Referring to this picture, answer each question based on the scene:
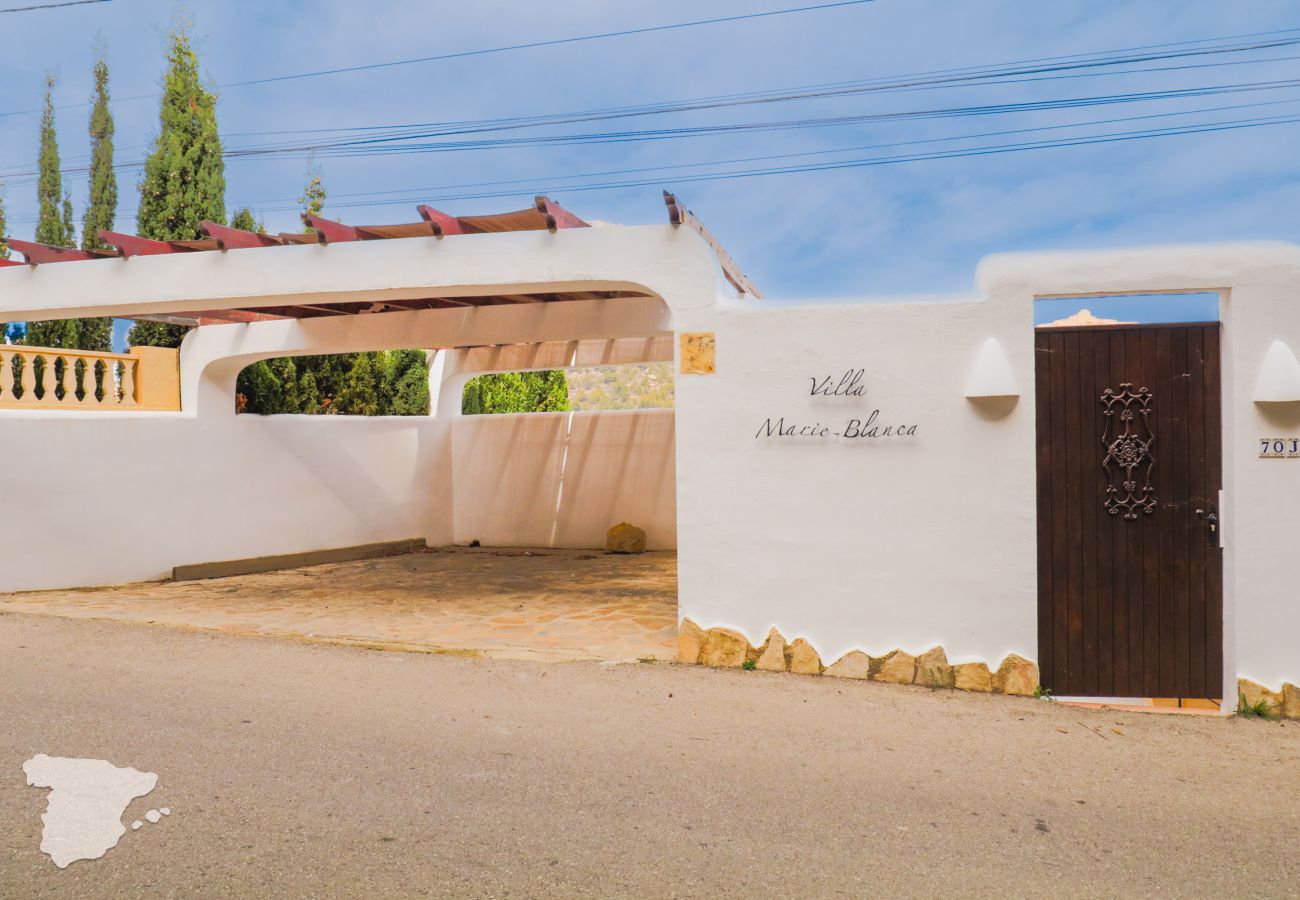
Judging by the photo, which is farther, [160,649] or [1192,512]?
[160,649]

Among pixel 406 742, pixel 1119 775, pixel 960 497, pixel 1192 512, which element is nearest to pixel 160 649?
pixel 406 742

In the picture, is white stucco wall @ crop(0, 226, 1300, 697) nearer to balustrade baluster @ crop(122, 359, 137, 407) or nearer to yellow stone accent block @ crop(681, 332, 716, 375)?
yellow stone accent block @ crop(681, 332, 716, 375)

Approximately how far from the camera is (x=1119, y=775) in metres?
4.31

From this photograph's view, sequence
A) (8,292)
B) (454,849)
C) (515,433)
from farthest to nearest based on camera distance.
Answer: (515,433), (8,292), (454,849)

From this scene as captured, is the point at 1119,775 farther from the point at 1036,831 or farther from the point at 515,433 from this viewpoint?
the point at 515,433

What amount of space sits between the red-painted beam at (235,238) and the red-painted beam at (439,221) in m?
1.46

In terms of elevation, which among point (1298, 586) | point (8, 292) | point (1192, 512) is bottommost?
point (1298, 586)

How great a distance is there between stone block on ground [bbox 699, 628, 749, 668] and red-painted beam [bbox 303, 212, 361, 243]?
4.10m

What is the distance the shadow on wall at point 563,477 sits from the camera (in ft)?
44.8

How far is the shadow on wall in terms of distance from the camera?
44.8ft

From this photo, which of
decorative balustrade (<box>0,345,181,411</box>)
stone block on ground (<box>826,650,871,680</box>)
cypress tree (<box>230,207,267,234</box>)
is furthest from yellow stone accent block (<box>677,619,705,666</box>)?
cypress tree (<box>230,207,267,234</box>)

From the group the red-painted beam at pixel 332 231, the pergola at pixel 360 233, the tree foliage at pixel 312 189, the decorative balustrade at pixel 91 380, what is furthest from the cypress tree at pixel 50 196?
the red-painted beam at pixel 332 231

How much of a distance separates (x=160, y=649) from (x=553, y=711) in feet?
10.4

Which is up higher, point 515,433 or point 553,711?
point 515,433
